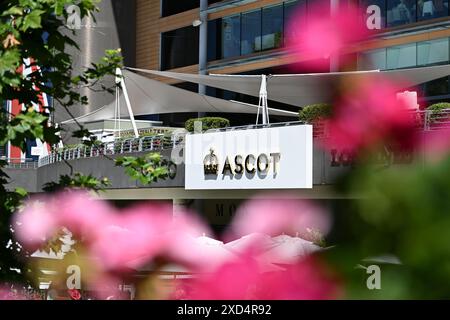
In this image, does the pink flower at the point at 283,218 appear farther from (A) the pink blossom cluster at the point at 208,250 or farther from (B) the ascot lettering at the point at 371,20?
(B) the ascot lettering at the point at 371,20

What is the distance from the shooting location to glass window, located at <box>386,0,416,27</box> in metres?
26.5

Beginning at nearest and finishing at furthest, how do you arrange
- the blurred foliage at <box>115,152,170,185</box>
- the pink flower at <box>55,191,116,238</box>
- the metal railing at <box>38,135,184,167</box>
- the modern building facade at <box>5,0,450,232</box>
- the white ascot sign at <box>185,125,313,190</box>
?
1. the pink flower at <box>55,191,116,238</box>
2. the blurred foliage at <box>115,152,170,185</box>
3. the white ascot sign at <box>185,125,313,190</box>
4. the modern building facade at <box>5,0,450,232</box>
5. the metal railing at <box>38,135,184,167</box>

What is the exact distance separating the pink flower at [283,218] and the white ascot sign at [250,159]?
17009 mm

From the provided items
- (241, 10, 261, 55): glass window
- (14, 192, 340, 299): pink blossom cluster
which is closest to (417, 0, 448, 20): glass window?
(241, 10, 261, 55): glass window

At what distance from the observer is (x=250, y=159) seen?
21.6m

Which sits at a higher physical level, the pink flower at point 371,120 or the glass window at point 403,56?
the glass window at point 403,56

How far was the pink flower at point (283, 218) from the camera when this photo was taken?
Answer: 1.54 m

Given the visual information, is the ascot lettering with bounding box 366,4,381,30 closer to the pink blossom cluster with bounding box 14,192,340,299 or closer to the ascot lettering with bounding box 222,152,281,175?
the pink blossom cluster with bounding box 14,192,340,299

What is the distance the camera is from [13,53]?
3729 millimetres

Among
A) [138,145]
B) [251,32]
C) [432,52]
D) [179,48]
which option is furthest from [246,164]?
[179,48]

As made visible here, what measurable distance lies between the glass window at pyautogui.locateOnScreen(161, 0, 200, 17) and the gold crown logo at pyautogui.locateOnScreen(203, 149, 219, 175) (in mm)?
16070

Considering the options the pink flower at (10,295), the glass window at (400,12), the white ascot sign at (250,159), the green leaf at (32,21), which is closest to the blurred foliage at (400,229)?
the pink flower at (10,295)

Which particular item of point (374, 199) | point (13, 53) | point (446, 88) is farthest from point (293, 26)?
point (446, 88)

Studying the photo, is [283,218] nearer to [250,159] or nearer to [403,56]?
[250,159]
